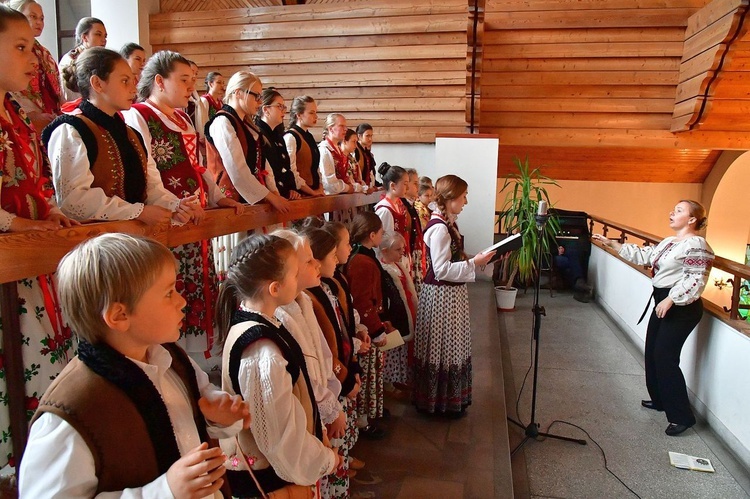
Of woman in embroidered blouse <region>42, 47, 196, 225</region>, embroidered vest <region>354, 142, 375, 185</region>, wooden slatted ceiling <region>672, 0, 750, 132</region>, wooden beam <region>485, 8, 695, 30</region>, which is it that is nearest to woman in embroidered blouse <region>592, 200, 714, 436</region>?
embroidered vest <region>354, 142, 375, 185</region>

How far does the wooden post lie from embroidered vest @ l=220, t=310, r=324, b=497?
44 cm

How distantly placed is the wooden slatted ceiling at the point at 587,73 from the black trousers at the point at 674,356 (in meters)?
4.81

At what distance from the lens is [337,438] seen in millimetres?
1966

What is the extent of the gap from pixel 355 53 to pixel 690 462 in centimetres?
616

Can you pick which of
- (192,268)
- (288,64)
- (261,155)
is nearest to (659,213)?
(288,64)

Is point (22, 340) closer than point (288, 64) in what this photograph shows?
Yes

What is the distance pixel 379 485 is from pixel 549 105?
6.77 m

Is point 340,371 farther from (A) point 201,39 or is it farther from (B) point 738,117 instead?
(B) point 738,117

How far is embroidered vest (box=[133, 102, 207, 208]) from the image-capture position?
2.08 m

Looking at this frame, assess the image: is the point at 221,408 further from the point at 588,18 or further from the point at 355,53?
the point at 588,18

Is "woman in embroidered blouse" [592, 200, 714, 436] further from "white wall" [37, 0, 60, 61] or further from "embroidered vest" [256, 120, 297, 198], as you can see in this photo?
"white wall" [37, 0, 60, 61]

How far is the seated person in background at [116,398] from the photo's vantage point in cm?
82

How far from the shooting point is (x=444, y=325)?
315cm

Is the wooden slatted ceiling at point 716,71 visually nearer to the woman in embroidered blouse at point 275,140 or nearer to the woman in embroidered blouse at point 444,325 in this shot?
the woman in embroidered blouse at point 444,325
